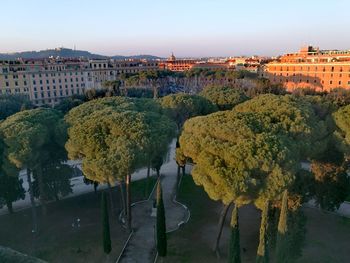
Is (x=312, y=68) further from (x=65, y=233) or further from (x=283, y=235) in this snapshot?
(x=65, y=233)

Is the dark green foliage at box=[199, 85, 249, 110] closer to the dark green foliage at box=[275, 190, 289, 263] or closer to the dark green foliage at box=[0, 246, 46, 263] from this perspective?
the dark green foliage at box=[275, 190, 289, 263]

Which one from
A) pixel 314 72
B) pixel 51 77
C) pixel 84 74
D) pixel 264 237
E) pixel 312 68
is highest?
pixel 312 68

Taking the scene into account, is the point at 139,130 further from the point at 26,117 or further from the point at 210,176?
the point at 26,117

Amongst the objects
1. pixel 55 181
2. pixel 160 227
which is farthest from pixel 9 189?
pixel 160 227

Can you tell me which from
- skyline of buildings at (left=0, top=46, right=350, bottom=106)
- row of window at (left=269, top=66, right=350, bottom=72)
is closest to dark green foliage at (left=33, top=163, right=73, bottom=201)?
skyline of buildings at (left=0, top=46, right=350, bottom=106)

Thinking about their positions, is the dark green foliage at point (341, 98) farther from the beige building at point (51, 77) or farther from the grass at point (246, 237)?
the beige building at point (51, 77)
